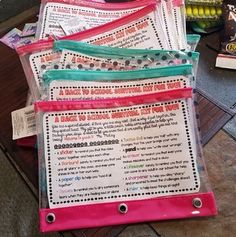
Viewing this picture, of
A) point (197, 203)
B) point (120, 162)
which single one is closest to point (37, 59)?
point (120, 162)

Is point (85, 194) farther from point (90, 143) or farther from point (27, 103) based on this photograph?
point (27, 103)

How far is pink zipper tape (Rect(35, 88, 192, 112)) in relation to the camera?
0.56m

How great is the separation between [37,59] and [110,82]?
15cm

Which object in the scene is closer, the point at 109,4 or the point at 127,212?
the point at 127,212

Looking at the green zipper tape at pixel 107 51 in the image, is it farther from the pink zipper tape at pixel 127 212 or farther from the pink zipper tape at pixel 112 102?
the pink zipper tape at pixel 127 212

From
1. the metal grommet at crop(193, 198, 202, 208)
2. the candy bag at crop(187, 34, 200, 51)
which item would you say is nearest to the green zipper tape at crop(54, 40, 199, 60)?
the candy bag at crop(187, 34, 200, 51)

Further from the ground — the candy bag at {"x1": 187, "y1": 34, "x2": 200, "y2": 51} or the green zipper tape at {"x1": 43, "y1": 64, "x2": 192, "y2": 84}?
the green zipper tape at {"x1": 43, "y1": 64, "x2": 192, "y2": 84}

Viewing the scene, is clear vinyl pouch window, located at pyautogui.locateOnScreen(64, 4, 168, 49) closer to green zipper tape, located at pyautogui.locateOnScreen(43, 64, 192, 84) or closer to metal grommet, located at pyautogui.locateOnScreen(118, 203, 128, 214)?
green zipper tape, located at pyautogui.locateOnScreen(43, 64, 192, 84)

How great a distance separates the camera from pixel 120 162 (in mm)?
546

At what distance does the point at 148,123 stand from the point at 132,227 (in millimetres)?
161

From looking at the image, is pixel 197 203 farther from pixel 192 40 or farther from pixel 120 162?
pixel 192 40

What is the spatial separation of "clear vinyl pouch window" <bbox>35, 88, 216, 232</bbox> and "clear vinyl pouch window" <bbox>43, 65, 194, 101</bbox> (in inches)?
0.7

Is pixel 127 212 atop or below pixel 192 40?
below

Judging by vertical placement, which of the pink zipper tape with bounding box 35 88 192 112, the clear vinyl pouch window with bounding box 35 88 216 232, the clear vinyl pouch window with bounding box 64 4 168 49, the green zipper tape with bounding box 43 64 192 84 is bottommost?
the clear vinyl pouch window with bounding box 35 88 216 232
